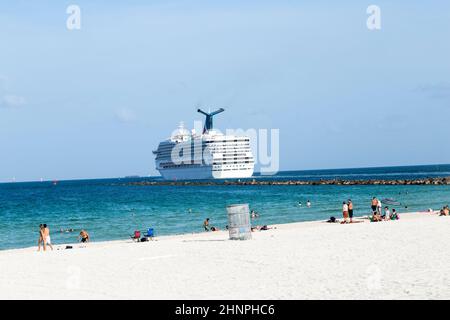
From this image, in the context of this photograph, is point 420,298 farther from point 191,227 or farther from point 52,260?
point 191,227

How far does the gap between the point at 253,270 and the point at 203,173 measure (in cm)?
11190

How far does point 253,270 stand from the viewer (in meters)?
13.5

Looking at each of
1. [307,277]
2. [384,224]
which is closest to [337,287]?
[307,277]

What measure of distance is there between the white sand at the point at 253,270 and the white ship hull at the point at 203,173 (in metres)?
103

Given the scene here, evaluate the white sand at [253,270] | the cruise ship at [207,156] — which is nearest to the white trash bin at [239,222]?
the white sand at [253,270]

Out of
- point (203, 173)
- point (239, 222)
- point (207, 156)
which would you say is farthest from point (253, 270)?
point (203, 173)

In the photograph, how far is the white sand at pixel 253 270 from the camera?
10.9 m

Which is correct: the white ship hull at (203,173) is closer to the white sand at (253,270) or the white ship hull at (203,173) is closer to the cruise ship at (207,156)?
the cruise ship at (207,156)

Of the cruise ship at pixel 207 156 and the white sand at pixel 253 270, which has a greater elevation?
the cruise ship at pixel 207 156

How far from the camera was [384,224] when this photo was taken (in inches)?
944

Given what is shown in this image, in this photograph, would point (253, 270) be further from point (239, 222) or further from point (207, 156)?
point (207, 156)

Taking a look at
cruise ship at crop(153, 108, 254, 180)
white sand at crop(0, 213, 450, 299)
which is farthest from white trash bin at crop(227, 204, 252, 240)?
cruise ship at crop(153, 108, 254, 180)

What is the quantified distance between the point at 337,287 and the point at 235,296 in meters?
1.84

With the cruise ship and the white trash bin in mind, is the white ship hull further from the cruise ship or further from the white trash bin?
the white trash bin
